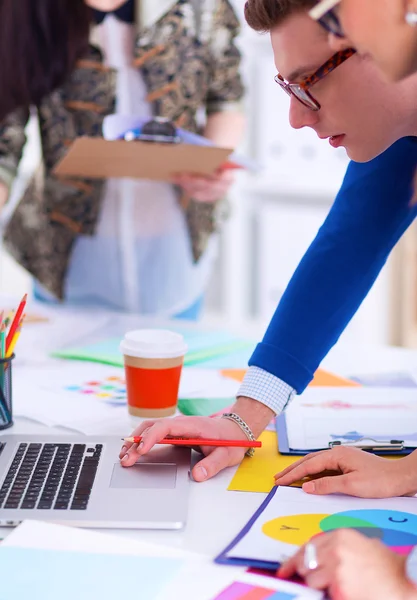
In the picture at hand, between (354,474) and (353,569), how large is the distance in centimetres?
22

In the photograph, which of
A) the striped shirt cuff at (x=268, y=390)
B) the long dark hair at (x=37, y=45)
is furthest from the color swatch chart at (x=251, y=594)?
the long dark hair at (x=37, y=45)

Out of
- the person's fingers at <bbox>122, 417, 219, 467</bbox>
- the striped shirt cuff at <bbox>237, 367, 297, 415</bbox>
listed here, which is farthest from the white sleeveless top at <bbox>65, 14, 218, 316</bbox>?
the person's fingers at <bbox>122, 417, 219, 467</bbox>

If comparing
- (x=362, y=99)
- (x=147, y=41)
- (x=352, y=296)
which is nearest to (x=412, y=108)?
(x=362, y=99)

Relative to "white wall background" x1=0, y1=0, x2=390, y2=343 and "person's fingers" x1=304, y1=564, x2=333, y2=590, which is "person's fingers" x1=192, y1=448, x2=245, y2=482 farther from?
"white wall background" x1=0, y1=0, x2=390, y2=343

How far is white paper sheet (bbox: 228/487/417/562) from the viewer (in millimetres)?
755

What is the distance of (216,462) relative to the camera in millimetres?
974

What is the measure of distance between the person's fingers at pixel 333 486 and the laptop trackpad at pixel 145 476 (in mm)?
165

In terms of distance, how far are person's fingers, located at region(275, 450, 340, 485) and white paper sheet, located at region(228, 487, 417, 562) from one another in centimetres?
2

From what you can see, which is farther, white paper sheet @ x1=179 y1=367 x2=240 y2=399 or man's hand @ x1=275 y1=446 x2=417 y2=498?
white paper sheet @ x1=179 y1=367 x2=240 y2=399

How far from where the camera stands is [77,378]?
4.60ft

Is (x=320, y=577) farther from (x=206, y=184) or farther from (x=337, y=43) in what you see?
(x=206, y=184)

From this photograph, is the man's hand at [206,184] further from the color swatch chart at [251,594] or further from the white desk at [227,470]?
the color swatch chart at [251,594]

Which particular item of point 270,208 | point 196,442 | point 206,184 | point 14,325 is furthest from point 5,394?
point 270,208

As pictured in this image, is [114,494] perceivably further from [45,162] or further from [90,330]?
[45,162]
